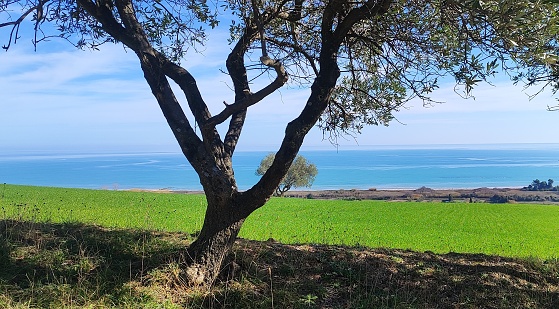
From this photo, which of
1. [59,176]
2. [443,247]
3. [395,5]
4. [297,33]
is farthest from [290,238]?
[59,176]

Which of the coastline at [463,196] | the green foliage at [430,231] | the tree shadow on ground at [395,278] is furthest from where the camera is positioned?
the coastline at [463,196]

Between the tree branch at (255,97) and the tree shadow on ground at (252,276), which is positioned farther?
the tree shadow on ground at (252,276)

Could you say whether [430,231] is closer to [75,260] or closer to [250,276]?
[250,276]

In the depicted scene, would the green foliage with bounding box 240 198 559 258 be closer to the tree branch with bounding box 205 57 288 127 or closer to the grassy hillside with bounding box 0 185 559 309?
the grassy hillside with bounding box 0 185 559 309

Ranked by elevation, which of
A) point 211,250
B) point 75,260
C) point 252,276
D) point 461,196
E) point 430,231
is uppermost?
point 211,250

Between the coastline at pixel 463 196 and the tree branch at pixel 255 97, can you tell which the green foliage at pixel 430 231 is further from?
the coastline at pixel 463 196

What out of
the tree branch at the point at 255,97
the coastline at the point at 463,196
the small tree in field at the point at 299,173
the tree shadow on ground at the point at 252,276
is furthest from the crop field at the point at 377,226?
the small tree in field at the point at 299,173

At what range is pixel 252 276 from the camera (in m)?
5.61

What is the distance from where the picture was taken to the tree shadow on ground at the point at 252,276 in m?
4.80

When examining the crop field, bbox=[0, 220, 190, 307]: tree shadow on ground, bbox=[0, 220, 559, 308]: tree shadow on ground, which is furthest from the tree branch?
the crop field

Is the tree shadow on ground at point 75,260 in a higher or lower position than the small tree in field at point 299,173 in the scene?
lower

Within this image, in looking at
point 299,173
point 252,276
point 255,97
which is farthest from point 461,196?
point 255,97

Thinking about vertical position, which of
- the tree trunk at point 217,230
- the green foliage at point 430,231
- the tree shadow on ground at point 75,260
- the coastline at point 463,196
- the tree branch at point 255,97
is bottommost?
the green foliage at point 430,231

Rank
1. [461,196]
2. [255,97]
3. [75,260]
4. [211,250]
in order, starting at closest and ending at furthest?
1. [255,97]
2. [211,250]
3. [75,260]
4. [461,196]
